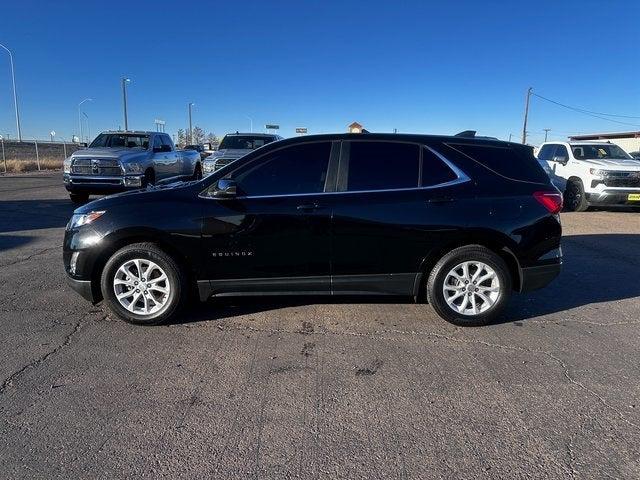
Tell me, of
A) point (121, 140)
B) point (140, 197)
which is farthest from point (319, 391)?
point (121, 140)

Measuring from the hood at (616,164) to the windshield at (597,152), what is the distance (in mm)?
470

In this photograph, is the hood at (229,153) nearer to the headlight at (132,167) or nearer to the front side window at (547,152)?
the headlight at (132,167)

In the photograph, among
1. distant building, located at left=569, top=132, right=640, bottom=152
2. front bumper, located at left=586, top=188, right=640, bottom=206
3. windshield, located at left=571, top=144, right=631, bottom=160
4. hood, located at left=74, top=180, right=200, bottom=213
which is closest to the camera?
hood, located at left=74, top=180, right=200, bottom=213

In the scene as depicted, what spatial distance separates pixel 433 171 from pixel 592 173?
991 cm

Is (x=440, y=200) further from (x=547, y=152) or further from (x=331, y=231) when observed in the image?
(x=547, y=152)

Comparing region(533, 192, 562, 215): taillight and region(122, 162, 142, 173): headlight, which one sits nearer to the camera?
region(533, 192, 562, 215): taillight

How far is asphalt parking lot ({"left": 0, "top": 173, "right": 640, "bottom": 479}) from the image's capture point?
2.62 meters

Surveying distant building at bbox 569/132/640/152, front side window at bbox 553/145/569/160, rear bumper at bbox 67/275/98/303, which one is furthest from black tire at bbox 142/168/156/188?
distant building at bbox 569/132/640/152

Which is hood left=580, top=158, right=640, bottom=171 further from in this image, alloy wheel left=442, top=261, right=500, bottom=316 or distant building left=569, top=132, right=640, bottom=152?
distant building left=569, top=132, right=640, bottom=152

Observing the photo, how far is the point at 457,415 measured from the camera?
3066 mm

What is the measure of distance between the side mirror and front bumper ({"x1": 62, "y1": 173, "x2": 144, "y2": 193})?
832 cm

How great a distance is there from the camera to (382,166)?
4.60 meters

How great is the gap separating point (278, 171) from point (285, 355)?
5.58 feet

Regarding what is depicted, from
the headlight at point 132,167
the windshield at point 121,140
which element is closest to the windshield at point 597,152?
the headlight at point 132,167
